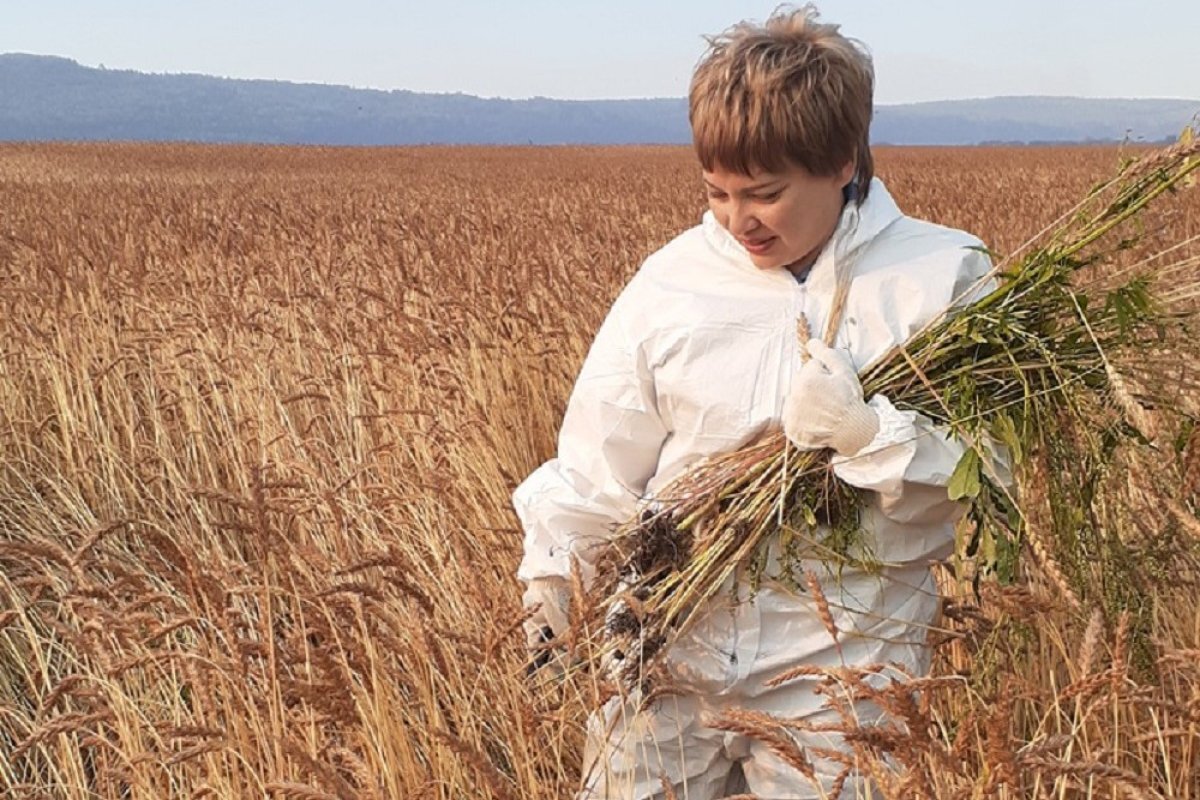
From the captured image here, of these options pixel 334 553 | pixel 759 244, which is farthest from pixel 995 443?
pixel 334 553

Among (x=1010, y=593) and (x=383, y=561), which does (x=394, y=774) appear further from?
(x=1010, y=593)

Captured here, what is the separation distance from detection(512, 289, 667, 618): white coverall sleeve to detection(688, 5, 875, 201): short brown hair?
0.31 m

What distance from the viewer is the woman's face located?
151 cm

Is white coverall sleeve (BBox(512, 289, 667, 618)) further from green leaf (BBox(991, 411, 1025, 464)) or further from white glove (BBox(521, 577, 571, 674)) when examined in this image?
green leaf (BBox(991, 411, 1025, 464))

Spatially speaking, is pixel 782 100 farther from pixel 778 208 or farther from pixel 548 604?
pixel 548 604

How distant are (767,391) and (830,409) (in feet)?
0.45

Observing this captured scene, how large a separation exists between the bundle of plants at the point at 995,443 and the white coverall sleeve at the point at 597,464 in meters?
0.05

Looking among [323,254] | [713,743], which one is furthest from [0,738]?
[323,254]

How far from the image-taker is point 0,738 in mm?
2291

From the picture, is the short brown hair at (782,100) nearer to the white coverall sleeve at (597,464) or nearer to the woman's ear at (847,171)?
the woman's ear at (847,171)

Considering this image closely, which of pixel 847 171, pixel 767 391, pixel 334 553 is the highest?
pixel 847 171

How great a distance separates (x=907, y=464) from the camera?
4.71ft

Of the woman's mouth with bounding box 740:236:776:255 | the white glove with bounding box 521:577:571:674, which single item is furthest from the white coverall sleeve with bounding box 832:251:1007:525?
the white glove with bounding box 521:577:571:674

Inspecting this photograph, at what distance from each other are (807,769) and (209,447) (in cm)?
308
